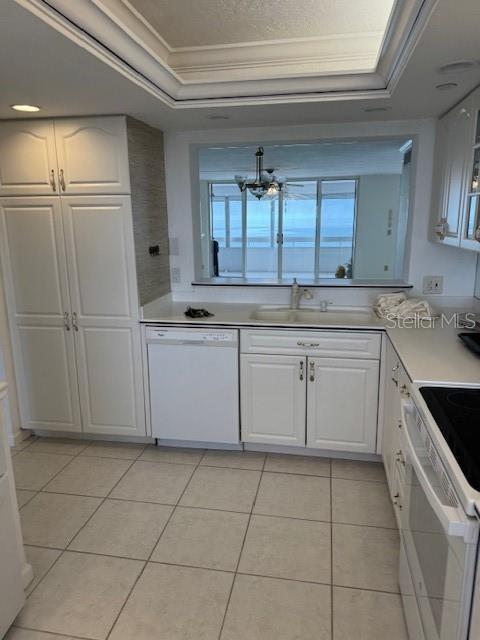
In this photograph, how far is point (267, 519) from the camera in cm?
235

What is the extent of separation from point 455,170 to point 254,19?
128cm

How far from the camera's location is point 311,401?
2826 millimetres

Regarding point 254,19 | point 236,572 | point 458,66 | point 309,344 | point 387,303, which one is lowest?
point 236,572

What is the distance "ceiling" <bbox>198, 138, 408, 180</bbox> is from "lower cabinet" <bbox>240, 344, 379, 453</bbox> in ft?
8.12

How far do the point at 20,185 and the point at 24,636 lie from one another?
95.1 inches

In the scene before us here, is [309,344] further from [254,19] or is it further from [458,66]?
[254,19]

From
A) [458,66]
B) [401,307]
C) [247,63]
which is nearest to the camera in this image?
[458,66]

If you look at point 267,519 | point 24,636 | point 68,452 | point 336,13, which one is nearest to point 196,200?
point 336,13

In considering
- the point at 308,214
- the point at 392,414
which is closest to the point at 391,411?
the point at 392,414

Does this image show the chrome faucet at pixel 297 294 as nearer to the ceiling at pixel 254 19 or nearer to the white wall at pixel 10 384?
the ceiling at pixel 254 19

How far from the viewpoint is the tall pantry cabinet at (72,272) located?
2.77 m

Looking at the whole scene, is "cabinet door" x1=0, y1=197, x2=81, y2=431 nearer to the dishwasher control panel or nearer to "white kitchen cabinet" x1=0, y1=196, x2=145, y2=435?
"white kitchen cabinet" x1=0, y1=196, x2=145, y2=435

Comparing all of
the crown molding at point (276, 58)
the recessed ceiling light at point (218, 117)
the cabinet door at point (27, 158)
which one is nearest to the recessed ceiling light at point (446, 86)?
the crown molding at point (276, 58)

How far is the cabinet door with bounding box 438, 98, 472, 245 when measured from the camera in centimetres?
224
